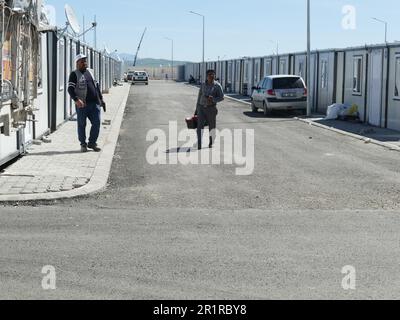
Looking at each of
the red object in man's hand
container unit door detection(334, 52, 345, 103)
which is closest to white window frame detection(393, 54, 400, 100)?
container unit door detection(334, 52, 345, 103)

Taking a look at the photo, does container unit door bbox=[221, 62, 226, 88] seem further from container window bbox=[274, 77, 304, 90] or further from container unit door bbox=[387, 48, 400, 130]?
container unit door bbox=[387, 48, 400, 130]

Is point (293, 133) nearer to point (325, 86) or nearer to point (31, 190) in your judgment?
point (325, 86)


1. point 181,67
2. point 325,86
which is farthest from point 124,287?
point 181,67

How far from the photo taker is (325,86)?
2812cm

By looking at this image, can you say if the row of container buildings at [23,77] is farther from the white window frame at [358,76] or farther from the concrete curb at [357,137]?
the white window frame at [358,76]

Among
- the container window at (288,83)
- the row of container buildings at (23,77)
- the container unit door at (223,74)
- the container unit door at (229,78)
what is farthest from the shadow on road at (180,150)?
the container unit door at (223,74)

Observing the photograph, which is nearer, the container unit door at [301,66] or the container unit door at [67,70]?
the container unit door at [67,70]

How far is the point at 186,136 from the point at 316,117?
362 inches

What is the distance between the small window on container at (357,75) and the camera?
952 inches

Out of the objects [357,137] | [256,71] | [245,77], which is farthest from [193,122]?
[245,77]

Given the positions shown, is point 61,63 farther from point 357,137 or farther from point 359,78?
point 359,78

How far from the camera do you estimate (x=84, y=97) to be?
1392 cm

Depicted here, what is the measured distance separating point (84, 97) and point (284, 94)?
14090 millimetres

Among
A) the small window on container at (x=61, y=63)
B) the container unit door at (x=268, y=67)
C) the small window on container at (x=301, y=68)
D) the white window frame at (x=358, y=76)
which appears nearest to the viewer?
the small window on container at (x=61, y=63)
